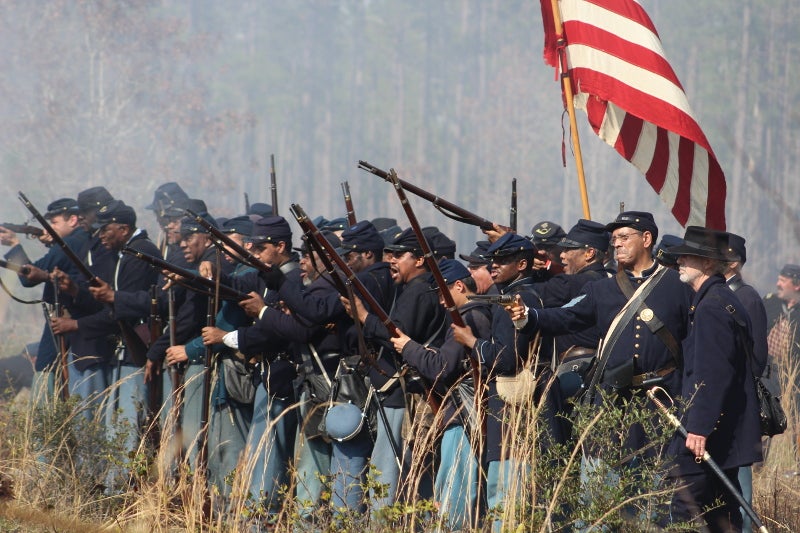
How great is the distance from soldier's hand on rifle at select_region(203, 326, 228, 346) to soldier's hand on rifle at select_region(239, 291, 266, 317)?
24 centimetres

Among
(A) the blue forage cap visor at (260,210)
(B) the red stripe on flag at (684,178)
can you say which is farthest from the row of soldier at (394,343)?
(A) the blue forage cap visor at (260,210)

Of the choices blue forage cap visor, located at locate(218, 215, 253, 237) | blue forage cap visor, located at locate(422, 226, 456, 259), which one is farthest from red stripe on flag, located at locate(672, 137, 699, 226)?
blue forage cap visor, located at locate(218, 215, 253, 237)

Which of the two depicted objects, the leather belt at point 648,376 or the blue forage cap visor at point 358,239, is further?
the blue forage cap visor at point 358,239

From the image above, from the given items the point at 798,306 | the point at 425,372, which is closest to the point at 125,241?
the point at 425,372

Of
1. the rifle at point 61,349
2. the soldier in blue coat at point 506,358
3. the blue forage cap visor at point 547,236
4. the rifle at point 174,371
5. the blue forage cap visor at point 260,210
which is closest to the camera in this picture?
the soldier in blue coat at point 506,358

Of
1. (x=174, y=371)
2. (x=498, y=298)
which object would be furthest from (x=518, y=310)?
(x=174, y=371)

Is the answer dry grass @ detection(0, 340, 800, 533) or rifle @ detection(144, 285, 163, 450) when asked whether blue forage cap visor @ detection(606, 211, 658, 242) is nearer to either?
dry grass @ detection(0, 340, 800, 533)

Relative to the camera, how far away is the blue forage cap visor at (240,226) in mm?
8164

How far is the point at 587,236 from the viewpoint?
7055 millimetres

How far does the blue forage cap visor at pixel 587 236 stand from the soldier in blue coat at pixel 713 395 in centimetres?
165

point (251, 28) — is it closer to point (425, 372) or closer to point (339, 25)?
point (339, 25)

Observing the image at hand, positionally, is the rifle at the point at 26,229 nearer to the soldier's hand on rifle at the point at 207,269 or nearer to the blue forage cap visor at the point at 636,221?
the soldier's hand on rifle at the point at 207,269

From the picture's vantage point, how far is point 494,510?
16.1 ft

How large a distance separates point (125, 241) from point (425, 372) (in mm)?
3432
